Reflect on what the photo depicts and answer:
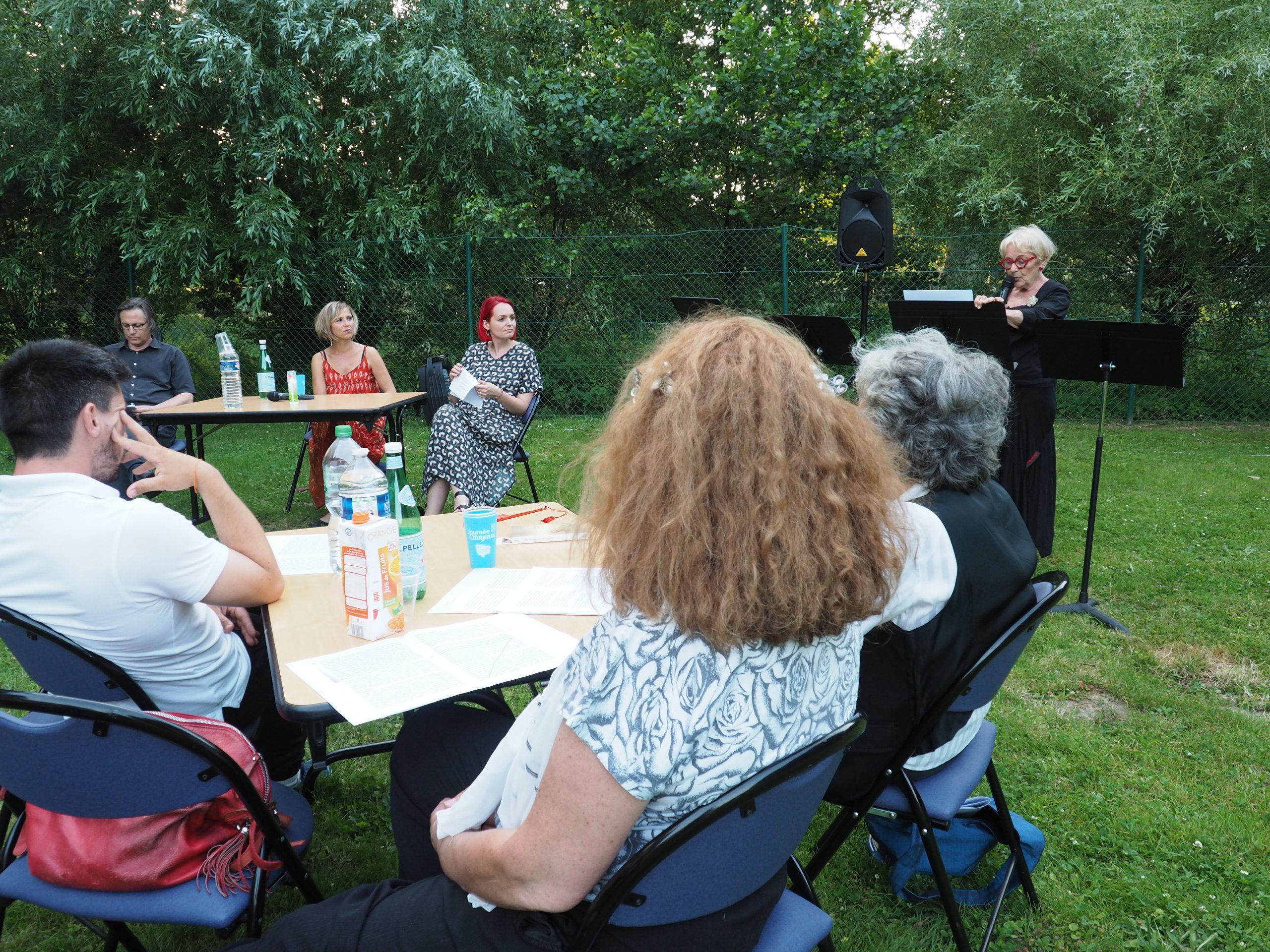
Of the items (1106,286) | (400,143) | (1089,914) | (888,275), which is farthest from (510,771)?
(400,143)

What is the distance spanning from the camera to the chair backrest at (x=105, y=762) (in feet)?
3.80

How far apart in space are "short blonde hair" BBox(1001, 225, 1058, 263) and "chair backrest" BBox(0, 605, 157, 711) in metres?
4.02

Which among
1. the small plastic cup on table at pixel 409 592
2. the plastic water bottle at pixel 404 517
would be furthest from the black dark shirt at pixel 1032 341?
the small plastic cup on table at pixel 409 592

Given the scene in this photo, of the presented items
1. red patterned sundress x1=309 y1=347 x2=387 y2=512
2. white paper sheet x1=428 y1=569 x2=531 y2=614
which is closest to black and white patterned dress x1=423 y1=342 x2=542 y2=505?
red patterned sundress x1=309 y1=347 x2=387 y2=512

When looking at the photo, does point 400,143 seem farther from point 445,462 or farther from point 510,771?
point 510,771

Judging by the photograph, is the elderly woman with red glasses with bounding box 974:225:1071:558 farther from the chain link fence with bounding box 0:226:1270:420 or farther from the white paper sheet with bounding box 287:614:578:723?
the chain link fence with bounding box 0:226:1270:420

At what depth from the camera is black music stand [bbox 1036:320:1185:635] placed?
3406 mm

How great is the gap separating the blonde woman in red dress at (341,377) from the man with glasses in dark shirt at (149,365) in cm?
80

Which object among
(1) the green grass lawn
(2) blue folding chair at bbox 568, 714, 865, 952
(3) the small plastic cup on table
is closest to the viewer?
(2) blue folding chair at bbox 568, 714, 865, 952

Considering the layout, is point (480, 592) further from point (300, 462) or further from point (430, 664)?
point (300, 462)

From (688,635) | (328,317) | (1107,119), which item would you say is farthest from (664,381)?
(1107,119)

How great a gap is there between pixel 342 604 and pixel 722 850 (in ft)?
3.63

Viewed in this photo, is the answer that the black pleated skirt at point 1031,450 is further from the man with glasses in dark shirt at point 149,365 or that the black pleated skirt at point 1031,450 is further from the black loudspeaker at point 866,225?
the man with glasses in dark shirt at point 149,365

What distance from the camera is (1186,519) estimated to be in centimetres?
529
